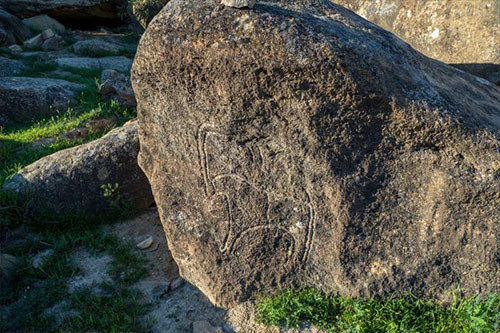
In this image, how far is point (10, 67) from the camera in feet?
29.1

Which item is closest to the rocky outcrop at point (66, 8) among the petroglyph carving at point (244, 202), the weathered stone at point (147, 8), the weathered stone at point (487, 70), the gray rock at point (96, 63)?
the weathered stone at point (147, 8)

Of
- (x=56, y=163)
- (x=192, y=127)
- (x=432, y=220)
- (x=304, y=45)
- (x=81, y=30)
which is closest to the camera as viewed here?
(x=304, y=45)

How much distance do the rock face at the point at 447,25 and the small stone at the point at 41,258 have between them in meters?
3.90

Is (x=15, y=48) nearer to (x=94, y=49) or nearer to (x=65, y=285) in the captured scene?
(x=94, y=49)

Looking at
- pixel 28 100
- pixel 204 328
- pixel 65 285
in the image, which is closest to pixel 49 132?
pixel 28 100

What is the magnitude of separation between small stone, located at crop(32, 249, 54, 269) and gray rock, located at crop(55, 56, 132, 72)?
5999 millimetres

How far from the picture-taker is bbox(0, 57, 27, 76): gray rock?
8.66 metres

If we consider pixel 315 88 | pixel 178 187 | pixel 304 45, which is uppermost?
pixel 304 45

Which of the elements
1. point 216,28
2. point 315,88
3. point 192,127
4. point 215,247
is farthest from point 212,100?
point 215,247

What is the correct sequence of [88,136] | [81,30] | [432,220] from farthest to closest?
[81,30] → [88,136] → [432,220]

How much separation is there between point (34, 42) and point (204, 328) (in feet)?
33.9

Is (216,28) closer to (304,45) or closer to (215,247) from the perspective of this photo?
(304,45)

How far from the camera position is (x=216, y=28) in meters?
2.77

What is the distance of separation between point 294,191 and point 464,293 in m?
1.20
